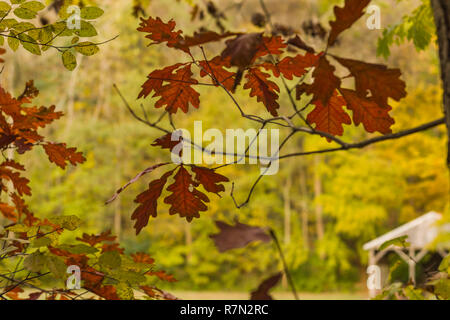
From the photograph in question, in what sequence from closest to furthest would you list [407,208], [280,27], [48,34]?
1. [48,34]
2. [280,27]
3. [407,208]

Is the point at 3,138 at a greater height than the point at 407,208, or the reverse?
the point at 407,208

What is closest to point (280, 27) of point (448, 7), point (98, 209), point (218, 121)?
point (448, 7)

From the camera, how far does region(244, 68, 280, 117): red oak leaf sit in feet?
2.33

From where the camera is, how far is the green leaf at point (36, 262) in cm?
63

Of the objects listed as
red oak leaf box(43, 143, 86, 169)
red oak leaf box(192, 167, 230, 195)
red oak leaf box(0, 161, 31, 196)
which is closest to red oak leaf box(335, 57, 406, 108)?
red oak leaf box(192, 167, 230, 195)

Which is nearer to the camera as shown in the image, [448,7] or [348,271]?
[448,7]

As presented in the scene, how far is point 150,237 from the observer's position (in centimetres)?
1580

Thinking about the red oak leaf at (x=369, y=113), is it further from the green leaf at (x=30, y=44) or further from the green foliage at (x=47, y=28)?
the green leaf at (x=30, y=44)

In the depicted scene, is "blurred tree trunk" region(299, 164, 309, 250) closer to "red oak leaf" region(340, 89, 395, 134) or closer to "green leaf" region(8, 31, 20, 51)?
"green leaf" region(8, 31, 20, 51)

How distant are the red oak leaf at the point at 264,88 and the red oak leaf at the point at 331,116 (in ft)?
0.18

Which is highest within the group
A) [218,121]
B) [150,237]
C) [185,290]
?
[218,121]

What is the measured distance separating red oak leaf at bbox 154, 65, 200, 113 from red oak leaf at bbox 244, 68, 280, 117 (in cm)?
9
